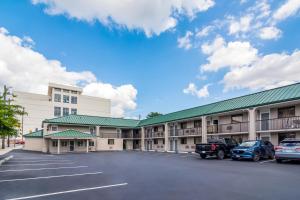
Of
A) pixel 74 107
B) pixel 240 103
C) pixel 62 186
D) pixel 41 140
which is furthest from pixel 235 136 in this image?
pixel 74 107

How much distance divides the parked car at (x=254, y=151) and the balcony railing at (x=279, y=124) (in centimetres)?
279

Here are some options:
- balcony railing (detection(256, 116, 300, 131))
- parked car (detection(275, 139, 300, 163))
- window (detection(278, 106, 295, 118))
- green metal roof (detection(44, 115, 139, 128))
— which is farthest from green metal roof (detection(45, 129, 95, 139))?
parked car (detection(275, 139, 300, 163))

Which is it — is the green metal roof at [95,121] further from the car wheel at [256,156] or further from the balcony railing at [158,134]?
the car wheel at [256,156]

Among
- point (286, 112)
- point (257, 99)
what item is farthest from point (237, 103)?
point (286, 112)

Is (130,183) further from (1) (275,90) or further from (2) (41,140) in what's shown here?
(2) (41,140)

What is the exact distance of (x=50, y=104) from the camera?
72000 mm

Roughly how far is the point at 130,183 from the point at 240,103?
19.7 m

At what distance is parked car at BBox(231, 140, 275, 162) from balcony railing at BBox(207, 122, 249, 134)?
514cm

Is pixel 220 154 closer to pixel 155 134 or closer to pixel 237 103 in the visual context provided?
pixel 237 103

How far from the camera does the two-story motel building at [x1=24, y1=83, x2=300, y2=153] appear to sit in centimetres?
2202

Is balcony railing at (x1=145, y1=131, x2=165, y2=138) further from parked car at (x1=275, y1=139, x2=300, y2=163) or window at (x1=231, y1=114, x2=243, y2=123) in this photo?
parked car at (x1=275, y1=139, x2=300, y2=163)

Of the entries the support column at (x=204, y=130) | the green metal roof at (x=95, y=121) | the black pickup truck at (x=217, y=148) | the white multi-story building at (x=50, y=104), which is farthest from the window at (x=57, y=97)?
the black pickup truck at (x=217, y=148)

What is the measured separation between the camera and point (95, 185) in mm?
8516

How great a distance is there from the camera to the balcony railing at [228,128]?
2450cm
